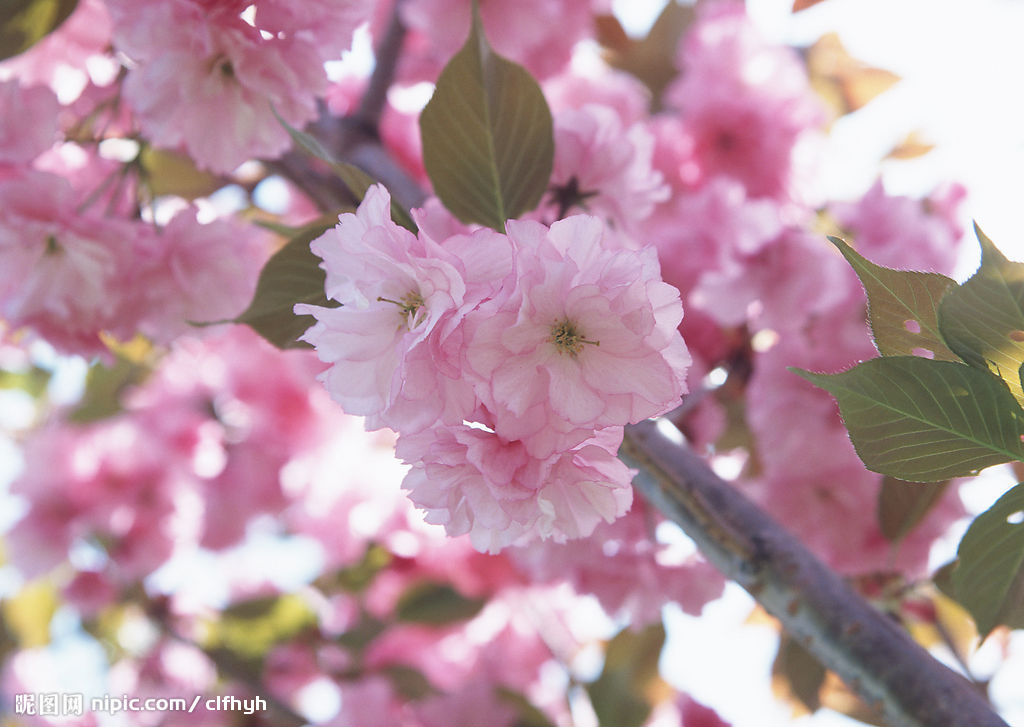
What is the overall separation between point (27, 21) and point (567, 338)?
0.75m

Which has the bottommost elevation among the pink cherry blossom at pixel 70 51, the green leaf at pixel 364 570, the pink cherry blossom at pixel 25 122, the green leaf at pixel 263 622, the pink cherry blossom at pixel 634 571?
the green leaf at pixel 263 622

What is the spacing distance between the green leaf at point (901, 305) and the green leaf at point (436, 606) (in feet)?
4.14

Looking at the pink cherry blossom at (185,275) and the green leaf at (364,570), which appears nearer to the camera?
the pink cherry blossom at (185,275)

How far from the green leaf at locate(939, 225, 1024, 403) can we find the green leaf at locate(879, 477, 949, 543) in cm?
33

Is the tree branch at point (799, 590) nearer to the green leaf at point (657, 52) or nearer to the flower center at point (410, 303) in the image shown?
the flower center at point (410, 303)

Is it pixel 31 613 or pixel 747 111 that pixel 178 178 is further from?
pixel 31 613

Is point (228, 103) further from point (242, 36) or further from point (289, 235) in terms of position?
point (289, 235)

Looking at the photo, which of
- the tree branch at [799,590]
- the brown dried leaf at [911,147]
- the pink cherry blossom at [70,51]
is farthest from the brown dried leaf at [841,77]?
the pink cherry blossom at [70,51]

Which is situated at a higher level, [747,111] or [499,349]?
[499,349]

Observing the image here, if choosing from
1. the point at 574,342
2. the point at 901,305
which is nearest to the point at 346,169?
the point at 574,342

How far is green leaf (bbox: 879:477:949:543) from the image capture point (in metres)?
0.84

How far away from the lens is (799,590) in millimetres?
701

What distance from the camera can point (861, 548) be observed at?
3.64 ft

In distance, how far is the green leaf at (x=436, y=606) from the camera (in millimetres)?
1664
